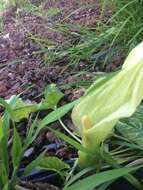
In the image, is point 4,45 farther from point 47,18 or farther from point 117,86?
point 117,86

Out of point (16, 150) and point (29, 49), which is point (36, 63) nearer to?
point (29, 49)

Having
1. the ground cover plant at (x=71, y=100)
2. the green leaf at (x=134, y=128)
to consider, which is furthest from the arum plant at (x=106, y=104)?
the green leaf at (x=134, y=128)

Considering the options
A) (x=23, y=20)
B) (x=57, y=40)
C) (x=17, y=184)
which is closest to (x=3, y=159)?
(x=17, y=184)

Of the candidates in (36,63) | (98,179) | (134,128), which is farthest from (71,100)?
(98,179)

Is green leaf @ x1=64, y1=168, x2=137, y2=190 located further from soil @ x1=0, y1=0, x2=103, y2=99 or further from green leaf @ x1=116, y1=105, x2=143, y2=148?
soil @ x1=0, y1=0, x2=103, y2=99

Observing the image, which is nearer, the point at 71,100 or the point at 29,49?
the point at 71,100

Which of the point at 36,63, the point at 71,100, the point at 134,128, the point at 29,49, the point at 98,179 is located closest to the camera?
the point at 98,179
